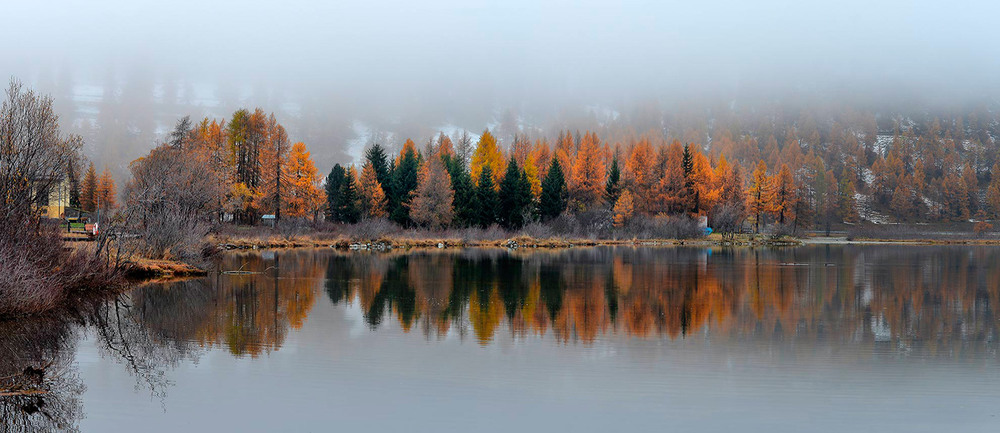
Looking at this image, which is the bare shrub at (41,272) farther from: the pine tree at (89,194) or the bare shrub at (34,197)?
the pine tree at (89,194)

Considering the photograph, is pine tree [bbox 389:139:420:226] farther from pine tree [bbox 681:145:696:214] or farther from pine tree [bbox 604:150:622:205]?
pine tree [bbox 681:145:696:214]

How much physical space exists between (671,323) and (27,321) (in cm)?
1257

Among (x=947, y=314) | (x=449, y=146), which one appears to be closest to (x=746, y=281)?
(x=947, y=314)

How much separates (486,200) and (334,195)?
13415 mm

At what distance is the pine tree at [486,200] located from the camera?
206 feet

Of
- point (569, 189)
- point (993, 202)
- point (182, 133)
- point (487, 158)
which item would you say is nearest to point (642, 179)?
point (569, 189)

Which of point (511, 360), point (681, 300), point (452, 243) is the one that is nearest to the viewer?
point (511, 360)

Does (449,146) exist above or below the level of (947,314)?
above

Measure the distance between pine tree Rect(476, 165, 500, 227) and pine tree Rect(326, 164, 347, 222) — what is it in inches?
464

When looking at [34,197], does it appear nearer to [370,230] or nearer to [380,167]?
[370,230]

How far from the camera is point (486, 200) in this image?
2474 inches

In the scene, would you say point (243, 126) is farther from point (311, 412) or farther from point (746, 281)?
point (311, 412)

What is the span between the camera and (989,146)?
170 meters

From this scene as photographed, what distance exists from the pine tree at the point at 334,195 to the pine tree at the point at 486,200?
464 inches
